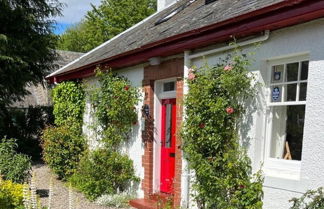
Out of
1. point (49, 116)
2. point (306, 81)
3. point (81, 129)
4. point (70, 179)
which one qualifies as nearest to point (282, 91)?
point (306, 81)

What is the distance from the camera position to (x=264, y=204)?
15.5 feet

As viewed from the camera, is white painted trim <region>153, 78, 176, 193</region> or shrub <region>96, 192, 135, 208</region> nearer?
shrub <region>96, 192, 135, 208</region>

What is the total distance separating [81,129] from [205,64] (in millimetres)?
6026

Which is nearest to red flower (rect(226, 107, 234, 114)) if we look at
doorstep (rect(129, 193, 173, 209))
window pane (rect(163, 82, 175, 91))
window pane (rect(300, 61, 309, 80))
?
window pane (rect(300, 61, 309, 80))

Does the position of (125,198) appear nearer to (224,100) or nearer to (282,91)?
(224,100)

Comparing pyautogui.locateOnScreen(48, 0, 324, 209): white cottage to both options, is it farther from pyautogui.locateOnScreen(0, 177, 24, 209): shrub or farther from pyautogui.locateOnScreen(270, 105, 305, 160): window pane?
pyautogui.locateOnScreen(0, 177, 24, 209): shrub

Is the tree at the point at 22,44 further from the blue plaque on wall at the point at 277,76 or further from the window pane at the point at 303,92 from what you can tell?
the window pane at the point at 303,92

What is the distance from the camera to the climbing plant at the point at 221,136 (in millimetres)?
4895

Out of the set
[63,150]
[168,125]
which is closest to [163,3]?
[63,150]

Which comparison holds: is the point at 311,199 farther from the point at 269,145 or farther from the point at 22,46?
the point at 22,46

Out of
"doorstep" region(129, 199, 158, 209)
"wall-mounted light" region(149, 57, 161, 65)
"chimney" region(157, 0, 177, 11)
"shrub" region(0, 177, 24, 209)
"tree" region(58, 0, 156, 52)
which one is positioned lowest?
"doorstep" region(129, 199, 158, 209)

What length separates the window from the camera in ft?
14.9

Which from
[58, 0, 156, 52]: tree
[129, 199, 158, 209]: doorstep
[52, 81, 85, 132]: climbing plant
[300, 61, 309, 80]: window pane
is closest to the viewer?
[300, 61, 309, 80]: window pane

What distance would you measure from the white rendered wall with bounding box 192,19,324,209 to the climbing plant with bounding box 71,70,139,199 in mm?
3435
